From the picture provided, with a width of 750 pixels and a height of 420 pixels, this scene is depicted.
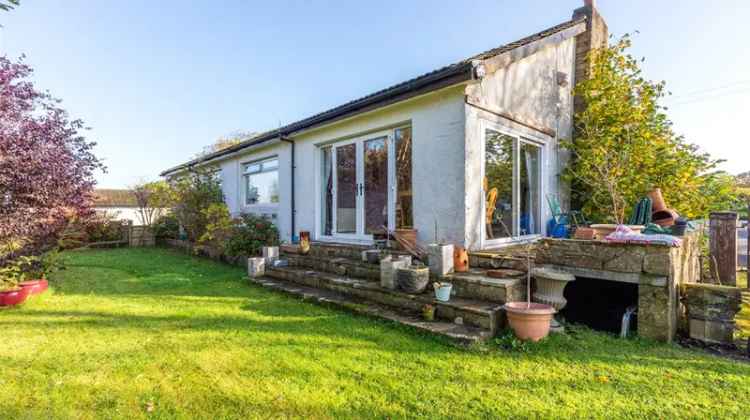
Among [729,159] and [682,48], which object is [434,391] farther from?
[682,48]

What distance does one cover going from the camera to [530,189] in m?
7.31

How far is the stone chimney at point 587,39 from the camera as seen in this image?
848 cm

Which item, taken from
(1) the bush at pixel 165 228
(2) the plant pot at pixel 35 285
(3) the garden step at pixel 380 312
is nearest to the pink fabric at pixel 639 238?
(3) the garden step at pixel 380 312

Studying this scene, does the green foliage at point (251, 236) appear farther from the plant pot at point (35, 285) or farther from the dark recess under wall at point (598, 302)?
the dark recess under wall at point (598, 302)

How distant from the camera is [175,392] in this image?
271cm

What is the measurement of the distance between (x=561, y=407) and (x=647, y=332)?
209 cm

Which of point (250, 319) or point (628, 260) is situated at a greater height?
point (628, 260)

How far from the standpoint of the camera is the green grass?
249 cm

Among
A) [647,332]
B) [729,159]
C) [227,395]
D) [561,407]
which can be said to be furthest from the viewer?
[729,159]

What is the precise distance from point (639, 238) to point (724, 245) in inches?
124

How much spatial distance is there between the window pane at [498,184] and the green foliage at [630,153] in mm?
1935

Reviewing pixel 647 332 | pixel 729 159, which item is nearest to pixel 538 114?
pixel 729 159

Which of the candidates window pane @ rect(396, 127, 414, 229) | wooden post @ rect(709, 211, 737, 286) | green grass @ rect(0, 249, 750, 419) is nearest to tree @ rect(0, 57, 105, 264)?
green grass @ rect(0, 249, 750, 419)

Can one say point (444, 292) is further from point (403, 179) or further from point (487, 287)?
point (403, 179)
